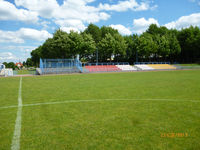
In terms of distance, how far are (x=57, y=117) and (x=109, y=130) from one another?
2037mm

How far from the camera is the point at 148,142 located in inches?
139

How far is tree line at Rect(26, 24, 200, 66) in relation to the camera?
147 feet

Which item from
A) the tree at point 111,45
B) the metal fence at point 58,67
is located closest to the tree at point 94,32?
the tree at point 111,45

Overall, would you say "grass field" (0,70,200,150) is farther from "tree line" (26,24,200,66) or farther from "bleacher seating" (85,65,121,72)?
"tree line" (26,24,200,66)

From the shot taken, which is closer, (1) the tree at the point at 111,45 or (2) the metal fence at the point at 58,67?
(2) the metal fence at the point at 58,67

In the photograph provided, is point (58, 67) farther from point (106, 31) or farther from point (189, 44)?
point (189, 44)

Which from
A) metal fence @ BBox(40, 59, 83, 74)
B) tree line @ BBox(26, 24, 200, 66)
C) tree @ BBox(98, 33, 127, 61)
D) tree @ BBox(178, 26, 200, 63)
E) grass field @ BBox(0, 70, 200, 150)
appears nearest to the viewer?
grass field @ BBox(0, 70, 200, 150)

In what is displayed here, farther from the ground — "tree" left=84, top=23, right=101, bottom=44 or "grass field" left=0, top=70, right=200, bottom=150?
"tree" left=84, top=23, right=101, bottom=44

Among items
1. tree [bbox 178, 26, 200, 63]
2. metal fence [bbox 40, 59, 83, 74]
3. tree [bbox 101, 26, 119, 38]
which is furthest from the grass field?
tree [bbox 178, 26, 200, 63]

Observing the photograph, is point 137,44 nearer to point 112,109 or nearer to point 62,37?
point 62,37

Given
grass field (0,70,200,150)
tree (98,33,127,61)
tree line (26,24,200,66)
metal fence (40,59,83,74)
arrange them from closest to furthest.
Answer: grass field (0,70,200,150), metal fence (40,59,83,74), tree line (26,24,200,66), tree (98,33,127,61)

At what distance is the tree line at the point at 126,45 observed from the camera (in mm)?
44812

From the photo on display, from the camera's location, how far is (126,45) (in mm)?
55188
